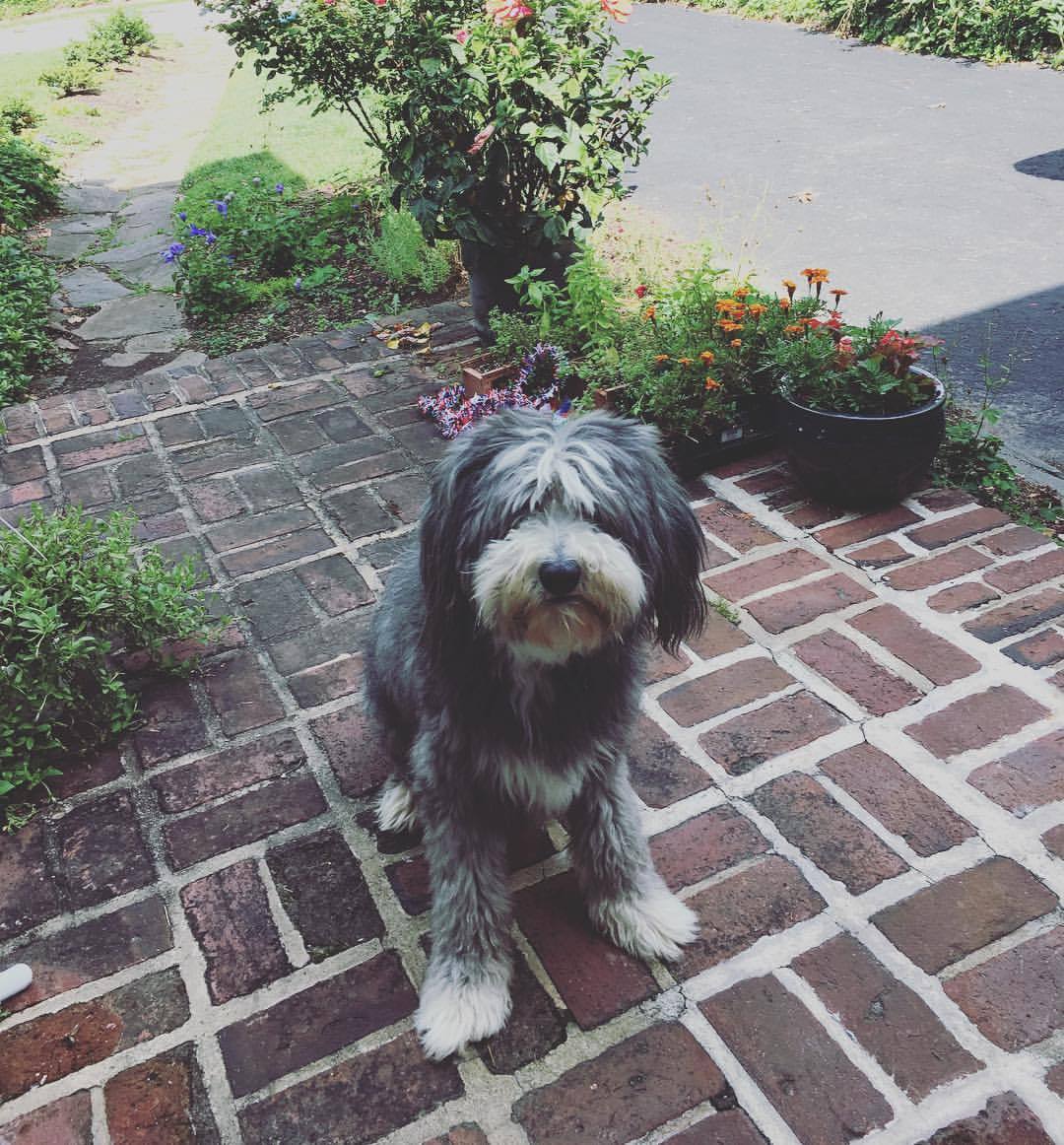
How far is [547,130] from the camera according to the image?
435 cm

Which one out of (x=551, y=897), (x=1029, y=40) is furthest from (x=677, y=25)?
(x=551, y=897)

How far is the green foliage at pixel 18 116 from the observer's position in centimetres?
932

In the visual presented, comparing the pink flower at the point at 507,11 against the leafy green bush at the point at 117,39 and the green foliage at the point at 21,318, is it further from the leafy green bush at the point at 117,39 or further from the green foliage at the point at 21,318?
the leafy green bush at the point at 117,39

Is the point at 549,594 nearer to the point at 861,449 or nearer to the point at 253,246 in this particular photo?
the point at 861,449

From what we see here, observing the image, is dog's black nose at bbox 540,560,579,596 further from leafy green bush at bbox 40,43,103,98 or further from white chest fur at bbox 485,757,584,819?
leafy green bush at bbox 40,43,103,98

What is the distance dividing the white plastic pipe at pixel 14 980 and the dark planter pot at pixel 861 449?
9.85 ft

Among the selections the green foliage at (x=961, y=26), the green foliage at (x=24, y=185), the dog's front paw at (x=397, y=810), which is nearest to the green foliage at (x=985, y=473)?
the dog's front paw at (x=397, y=810)

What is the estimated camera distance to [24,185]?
25.6 ft

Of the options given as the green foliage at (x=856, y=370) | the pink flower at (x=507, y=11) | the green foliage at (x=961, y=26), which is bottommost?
the green foliage at (x=856, y=370)

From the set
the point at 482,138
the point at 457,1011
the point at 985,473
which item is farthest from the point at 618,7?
the point at 457,1011

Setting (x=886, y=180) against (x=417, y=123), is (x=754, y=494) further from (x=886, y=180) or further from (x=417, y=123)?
(x=886, y=180)

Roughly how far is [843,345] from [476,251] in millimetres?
2075

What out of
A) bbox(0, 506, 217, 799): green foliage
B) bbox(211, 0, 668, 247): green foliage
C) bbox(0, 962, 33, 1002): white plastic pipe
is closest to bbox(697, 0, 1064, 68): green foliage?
bbox(211, 0, 668, 247): green foliage

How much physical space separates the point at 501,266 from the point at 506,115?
0.73 metres
